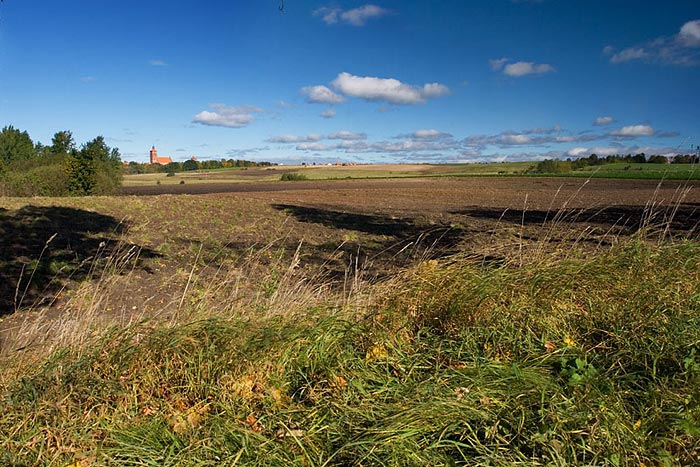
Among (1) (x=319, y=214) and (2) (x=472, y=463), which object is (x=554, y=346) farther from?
(1) (x=319, y=214)

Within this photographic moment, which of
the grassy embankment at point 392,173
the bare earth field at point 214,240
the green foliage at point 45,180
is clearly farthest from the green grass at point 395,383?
the green foliage at point 45,180

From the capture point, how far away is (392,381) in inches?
118

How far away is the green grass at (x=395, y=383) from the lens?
92.9 inches

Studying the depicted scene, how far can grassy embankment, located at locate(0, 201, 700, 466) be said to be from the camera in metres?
2.36

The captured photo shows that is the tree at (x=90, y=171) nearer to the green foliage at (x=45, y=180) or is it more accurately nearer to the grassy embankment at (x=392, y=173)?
the green foliage at (x=45, y=180)

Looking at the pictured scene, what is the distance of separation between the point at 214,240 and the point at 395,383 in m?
9.60

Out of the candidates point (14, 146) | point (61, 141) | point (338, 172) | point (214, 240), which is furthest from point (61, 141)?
point (338, 172)

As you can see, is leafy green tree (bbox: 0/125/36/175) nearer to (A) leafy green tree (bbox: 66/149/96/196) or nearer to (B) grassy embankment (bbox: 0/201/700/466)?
(A) leafy green tree (bbox: 66/149/96/196)

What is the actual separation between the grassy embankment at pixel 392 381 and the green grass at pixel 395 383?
0.04 ft

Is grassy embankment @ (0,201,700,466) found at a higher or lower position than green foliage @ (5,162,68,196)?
lower

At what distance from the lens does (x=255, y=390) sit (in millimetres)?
2957

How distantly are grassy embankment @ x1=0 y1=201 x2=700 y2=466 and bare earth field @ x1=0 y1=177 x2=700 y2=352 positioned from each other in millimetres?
985

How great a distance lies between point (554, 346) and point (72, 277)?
7.53 meters

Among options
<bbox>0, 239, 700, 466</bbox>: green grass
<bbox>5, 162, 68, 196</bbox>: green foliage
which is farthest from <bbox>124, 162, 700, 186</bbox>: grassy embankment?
<bbox>5, 162, 68, 196</bbox>: green foliage
